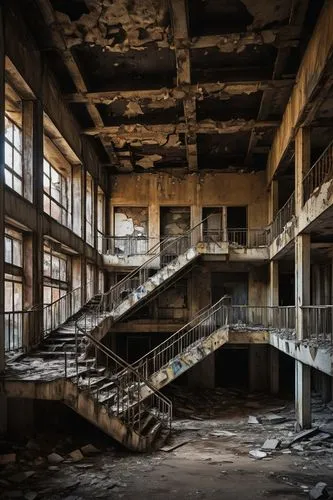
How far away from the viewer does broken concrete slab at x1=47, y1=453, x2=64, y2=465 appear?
406 inches

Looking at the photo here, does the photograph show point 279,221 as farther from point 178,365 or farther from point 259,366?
point 259,366

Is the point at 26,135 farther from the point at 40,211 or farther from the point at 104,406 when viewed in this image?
the point at 104,406

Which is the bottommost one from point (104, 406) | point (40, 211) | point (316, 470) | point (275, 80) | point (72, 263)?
point (316, 470)

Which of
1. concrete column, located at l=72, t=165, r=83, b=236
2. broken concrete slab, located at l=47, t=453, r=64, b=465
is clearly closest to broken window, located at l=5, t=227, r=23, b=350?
broken concrete slab, located at l=47, t=453, r=64, b=465

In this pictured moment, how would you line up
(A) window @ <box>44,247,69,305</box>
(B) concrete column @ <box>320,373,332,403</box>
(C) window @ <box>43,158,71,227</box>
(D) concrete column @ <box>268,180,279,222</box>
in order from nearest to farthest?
(A) window @ <box>44,247,69,305</box> < (C) window @ <box>43,158,71,227</box> < (B) concrete column @ <box>320,373,332,403</box> < (D) concrete column @ <box>268,180,279,222</box>

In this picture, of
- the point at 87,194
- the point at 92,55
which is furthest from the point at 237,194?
the point at 92,55

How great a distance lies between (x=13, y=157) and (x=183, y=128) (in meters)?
8.05

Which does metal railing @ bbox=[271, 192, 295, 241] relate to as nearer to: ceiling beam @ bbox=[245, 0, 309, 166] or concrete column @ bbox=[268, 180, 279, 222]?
concrete column @ bbox=[268, 180, 279, 222]

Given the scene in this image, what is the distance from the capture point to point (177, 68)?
14383mm

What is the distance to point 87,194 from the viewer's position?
821 inches

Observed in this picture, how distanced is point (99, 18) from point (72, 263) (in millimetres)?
9532

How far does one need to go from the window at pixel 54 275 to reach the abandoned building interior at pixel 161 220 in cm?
10

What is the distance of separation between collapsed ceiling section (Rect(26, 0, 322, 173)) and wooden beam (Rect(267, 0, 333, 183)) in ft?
1.96

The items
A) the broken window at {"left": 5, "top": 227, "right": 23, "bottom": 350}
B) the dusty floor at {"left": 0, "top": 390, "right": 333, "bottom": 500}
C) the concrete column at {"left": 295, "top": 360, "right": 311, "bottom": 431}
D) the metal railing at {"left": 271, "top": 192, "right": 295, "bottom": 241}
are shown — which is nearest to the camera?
the dusty floor at {"left": 0, "top": 390, "right": 333, "bottom": 500}
